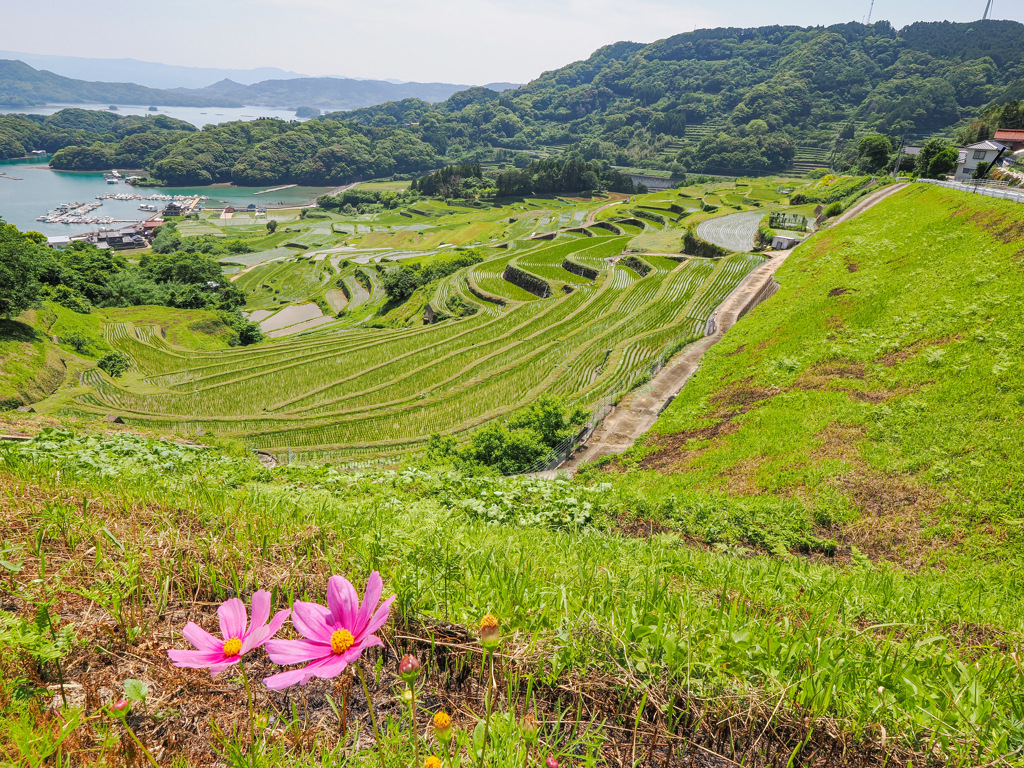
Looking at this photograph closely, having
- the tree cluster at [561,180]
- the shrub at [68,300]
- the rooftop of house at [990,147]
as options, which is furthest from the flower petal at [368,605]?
the tree cluster at [561,180]

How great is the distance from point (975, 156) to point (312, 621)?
7657 cm

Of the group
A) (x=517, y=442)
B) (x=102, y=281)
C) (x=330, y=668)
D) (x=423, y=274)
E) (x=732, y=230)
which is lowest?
(x=517, y=442)

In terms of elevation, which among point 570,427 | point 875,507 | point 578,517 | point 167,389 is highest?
point 578,517

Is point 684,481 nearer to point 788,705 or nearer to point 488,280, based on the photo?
point 788,705

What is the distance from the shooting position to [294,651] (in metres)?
1.54

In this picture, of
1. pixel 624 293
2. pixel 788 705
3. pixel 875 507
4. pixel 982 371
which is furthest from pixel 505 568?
pixel 624 293

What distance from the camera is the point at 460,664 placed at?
93.7 inches

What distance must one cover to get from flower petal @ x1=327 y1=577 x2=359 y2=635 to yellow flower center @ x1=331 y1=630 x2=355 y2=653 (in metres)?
0.09

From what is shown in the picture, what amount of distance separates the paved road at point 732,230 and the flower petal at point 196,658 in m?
53.7

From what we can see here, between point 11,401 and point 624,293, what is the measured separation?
1542 inches

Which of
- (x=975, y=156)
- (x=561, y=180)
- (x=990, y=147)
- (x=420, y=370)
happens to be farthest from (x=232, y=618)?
(x=561, y=180)

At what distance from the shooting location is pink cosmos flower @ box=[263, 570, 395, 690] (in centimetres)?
147

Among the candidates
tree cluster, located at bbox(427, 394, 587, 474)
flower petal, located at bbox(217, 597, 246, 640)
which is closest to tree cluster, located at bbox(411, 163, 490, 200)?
tree cluster, located at bbox(427, 394, 587, 474)

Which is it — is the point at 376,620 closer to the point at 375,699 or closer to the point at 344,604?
the point at 344,604
